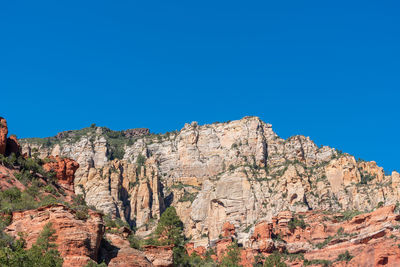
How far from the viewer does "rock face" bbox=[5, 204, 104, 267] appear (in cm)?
4125

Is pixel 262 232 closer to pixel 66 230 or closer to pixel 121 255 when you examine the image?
pixel 121 255

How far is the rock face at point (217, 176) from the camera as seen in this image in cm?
13450

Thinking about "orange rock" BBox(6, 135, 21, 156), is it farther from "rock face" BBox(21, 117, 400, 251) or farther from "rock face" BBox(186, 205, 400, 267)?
"rock face" BBox(21, 117, 400, 251)

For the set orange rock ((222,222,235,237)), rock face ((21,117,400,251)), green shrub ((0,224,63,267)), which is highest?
rock face ((21,117,400,251))

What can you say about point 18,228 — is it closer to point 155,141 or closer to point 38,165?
point 38,165

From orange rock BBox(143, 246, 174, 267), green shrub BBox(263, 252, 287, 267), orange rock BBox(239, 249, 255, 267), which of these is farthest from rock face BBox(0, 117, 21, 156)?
green shrub BBox(263, 252, 287, 267)

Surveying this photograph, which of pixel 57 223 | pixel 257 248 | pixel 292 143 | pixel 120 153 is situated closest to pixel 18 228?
pixel 57 223

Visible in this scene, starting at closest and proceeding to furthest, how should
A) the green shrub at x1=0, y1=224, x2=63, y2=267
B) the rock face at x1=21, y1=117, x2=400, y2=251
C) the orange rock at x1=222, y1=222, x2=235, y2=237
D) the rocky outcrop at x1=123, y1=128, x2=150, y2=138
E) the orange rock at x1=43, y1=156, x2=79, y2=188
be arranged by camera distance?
the green shrub at x1=0, y1=224, x2=63, y2=267 < the orange rock at x1=43, y1=156, x2=79, y2=188 < the orange rock at x1=222, y1=222, x2=235, y2=237 < the rock face at x1=21, y1=117, x2=400, y2=251 < the rocky outcrop at x1=123, y1=128, x2=150, y2=138

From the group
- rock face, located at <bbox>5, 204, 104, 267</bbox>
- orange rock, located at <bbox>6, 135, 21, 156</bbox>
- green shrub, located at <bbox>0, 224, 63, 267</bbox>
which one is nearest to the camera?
green shrub, located at <bbox>0, 224, 63, 267</bbox>

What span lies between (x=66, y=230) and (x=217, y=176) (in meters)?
114

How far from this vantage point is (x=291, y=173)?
14050cm

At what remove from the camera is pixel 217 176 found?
156 m

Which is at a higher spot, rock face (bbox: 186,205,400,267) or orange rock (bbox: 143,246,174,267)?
rock face (bbox: 186,205,400,267)

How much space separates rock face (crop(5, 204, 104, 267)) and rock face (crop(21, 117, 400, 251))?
249 feet
